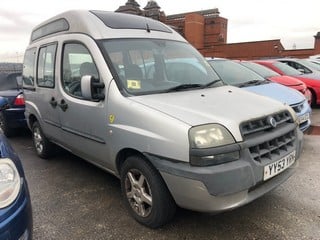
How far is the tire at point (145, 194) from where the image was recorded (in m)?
2.75

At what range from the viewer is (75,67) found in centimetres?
386

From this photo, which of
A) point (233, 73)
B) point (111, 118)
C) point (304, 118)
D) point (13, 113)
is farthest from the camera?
point (13, 113)

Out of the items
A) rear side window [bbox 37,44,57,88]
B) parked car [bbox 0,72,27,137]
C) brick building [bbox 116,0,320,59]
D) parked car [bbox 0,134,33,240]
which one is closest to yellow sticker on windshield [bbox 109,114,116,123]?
parked car [bbox 0,134,33,240]

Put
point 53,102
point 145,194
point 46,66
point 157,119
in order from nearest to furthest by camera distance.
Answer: point 157,119 < point 145,194 < point 53,102 < point 46,66

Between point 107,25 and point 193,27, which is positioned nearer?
point 107,25

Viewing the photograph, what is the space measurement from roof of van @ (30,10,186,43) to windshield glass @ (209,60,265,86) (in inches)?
71.6

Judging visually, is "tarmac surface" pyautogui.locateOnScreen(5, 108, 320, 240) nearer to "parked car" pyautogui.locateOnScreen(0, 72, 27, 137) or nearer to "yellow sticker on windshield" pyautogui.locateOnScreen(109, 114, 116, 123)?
"yellow sticker on windshield" pyautogui.locateOnScreen(109, 114, 116, 123)

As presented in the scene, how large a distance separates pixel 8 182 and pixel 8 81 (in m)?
5.86

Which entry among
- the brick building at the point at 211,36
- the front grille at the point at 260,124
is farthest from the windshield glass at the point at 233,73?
the brick building at the point at 211,36

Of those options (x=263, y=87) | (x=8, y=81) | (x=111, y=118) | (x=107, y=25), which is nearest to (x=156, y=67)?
(x=107, y=25)

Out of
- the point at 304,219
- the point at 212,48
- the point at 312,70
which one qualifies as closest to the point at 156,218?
the point at 304,219

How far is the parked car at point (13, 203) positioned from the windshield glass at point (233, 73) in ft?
13.6

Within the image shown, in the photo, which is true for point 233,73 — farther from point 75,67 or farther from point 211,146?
point 211,146

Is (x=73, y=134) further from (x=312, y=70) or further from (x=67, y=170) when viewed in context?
(x=312, y=70)
